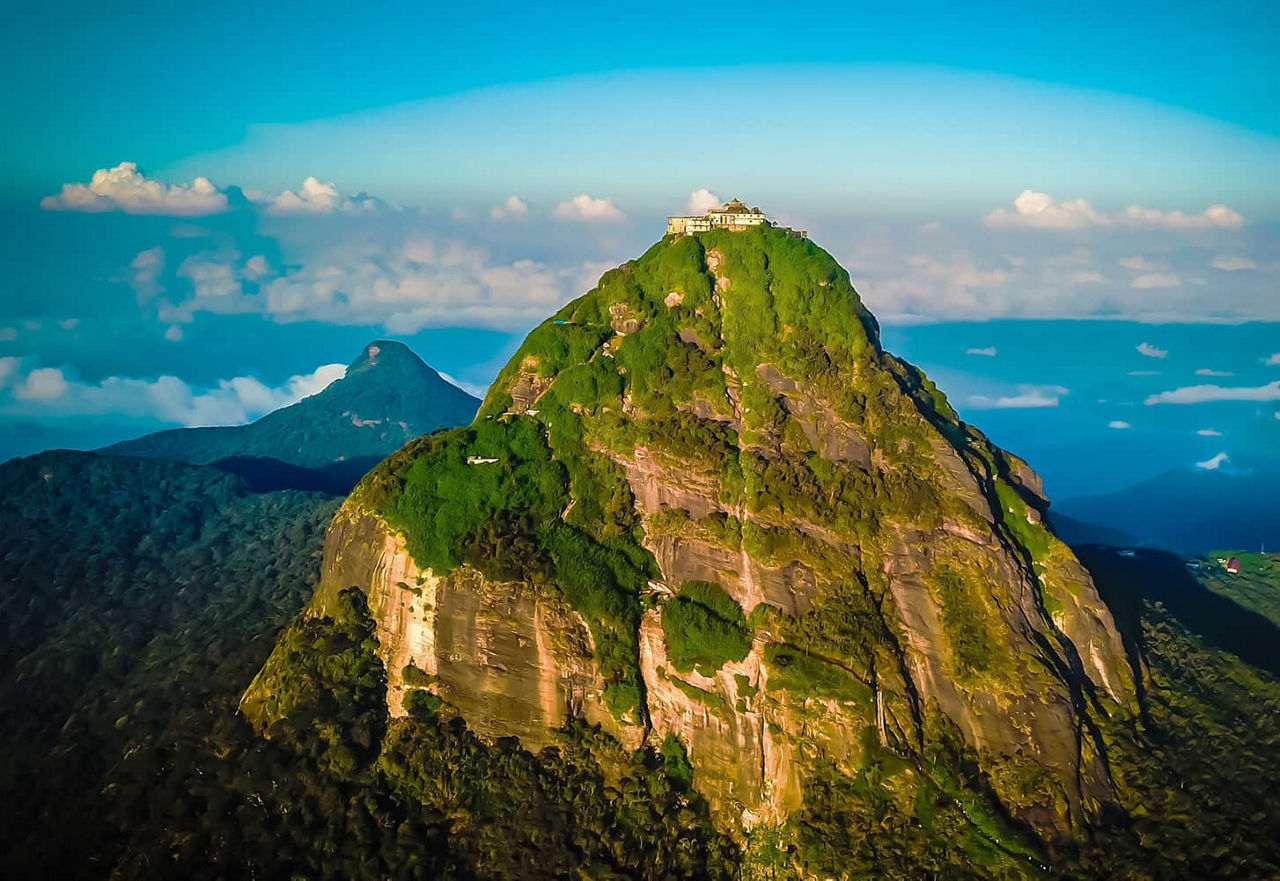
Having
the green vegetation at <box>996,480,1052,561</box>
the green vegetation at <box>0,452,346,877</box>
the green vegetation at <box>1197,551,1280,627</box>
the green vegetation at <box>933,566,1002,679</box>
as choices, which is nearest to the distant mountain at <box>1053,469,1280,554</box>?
the green vegetation at <box>1197,551,1280,627</box>

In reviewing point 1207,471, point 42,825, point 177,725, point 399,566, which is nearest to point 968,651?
point 399,566

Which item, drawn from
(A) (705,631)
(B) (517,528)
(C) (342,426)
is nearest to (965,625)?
(A) (705,631)

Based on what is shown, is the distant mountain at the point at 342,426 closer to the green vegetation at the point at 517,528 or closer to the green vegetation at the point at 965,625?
the green vegetation at the point at 517,528

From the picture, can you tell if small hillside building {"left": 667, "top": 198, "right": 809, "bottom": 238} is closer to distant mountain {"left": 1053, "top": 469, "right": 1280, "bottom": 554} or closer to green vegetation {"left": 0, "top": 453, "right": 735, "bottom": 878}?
green vegetation {"left": 0, "top": 453, "right": 735, "bottom": 878}

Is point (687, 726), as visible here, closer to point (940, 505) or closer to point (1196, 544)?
point (940, 505)

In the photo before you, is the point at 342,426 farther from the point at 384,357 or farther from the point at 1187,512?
the point at 1187,512

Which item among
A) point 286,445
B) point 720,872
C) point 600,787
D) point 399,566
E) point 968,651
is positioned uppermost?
point 286,445

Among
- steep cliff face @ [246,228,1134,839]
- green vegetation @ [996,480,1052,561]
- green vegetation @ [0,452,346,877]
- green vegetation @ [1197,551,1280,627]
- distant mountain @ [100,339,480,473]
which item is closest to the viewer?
steep cliff face @ [246,228,1134,839]
